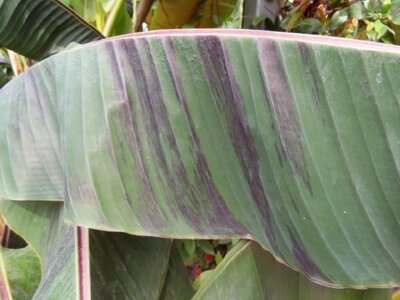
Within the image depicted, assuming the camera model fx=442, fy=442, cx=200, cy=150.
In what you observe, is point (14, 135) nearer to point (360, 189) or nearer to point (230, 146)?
point (230, 146)

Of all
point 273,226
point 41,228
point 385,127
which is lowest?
point 41,228

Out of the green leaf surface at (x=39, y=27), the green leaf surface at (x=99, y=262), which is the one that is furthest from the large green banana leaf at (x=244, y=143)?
the green leaf surface at (x=39, y=27)

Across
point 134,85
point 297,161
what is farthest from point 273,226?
point 134,85

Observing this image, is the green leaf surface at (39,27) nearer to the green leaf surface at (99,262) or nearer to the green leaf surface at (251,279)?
the green leaf surface at (99,262)

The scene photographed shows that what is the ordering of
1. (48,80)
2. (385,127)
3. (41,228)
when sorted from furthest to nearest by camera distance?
(41,228) → (48,80) → (385,127)

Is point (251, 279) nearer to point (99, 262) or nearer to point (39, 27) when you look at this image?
point (99, 262)

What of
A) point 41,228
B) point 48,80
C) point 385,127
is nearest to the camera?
point 385,127

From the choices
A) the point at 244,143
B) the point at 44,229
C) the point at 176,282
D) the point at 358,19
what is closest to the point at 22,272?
the point at 44,229
